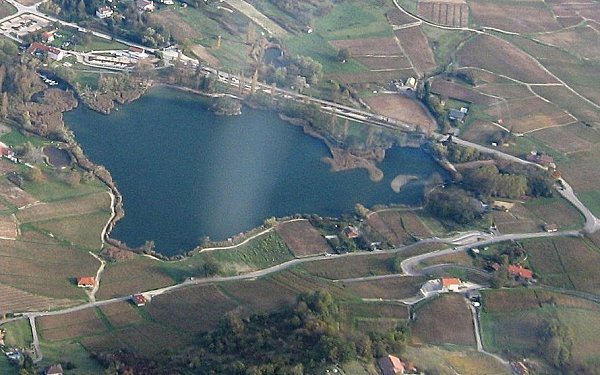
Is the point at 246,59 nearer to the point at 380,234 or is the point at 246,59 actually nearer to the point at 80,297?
the point at 380,234

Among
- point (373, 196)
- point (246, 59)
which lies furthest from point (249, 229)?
point (246, 59)

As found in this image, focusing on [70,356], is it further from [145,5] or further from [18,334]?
[145,5]

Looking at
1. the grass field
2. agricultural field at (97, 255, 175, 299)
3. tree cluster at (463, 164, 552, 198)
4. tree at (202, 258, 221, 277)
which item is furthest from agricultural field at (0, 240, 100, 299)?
tree cluster at (463, 164, 552, 198)

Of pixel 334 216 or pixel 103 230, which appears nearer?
pixel 103 230

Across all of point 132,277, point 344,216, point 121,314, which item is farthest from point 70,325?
point 344,216

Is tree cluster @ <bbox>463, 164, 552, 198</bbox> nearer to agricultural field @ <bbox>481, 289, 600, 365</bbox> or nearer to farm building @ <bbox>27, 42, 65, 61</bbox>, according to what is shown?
agricultural field @ <bbox>481, 289, 600, 365</bbox>
